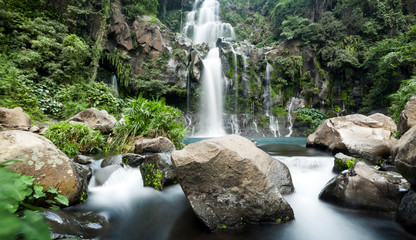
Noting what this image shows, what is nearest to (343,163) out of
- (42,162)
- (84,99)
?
(42,162)

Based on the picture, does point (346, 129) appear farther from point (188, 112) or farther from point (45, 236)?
point (188, 112)

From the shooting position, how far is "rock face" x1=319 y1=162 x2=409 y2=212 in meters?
3.08

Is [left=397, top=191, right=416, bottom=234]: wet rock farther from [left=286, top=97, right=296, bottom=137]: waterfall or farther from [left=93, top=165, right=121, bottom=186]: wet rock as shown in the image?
[left=286, top=97, right=296, bottom=137]: waterfall

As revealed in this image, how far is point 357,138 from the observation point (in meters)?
6.19

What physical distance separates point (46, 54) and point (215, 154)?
1272 cm

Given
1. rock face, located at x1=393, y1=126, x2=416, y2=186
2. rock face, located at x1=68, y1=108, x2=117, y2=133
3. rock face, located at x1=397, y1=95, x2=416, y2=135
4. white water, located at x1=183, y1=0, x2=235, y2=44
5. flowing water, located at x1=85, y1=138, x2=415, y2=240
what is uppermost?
white water, located at x1=183, y1=0, x2=235, y2=44

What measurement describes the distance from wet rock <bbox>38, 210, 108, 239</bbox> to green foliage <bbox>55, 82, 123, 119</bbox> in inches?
340

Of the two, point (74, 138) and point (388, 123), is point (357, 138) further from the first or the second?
point (74, 138)

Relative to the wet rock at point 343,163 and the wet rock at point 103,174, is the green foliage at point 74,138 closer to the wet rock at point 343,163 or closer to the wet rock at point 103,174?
the wet rock at point 103,174

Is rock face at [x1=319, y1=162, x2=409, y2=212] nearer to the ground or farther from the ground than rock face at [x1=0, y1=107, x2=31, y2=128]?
nearer to the ground

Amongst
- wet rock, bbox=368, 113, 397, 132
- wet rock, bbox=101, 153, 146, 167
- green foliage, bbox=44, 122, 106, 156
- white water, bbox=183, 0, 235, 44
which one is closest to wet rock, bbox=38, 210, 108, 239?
wet rock, bbox=101, 153, 146, 167

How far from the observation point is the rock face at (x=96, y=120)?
7.19 meters

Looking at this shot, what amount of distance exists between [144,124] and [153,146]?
117cm

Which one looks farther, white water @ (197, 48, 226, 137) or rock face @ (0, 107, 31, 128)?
white water @ (197, 48, 226, 137)
